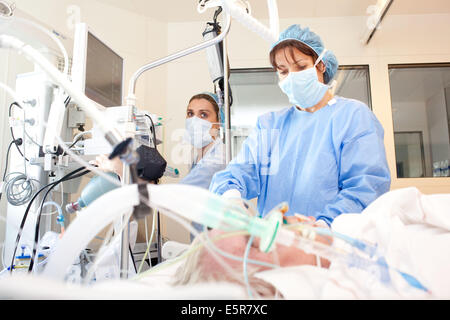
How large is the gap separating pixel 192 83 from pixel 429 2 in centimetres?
245

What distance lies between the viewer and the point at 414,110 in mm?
3197

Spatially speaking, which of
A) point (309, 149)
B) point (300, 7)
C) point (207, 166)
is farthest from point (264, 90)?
point (309, 149)

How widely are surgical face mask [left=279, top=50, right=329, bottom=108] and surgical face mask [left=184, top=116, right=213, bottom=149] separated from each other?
1.80 ft

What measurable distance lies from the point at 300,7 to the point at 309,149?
2387 millimetres

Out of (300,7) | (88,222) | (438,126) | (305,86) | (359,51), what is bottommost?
(88,222)

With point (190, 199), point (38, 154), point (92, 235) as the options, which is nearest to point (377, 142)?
point (190, 199)

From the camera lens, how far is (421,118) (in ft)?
10.5

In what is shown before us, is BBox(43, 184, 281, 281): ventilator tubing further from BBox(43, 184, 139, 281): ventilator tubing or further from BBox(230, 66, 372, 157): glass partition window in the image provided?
BBox(230, 66, 372, 157): glass partition window

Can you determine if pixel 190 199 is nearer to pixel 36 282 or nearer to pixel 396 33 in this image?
pixel 36 282

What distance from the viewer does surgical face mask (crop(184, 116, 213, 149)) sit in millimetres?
1790

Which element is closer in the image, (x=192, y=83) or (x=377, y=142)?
(x=377, y=142)

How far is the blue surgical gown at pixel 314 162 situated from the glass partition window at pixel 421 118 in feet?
6.73

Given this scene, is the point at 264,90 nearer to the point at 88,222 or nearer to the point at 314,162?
the point at 314,162

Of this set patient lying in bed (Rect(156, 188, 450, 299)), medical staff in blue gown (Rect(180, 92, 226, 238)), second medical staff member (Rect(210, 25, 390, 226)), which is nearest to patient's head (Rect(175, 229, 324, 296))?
patient lying in bed (Rect(156, 188, 450, 299))
